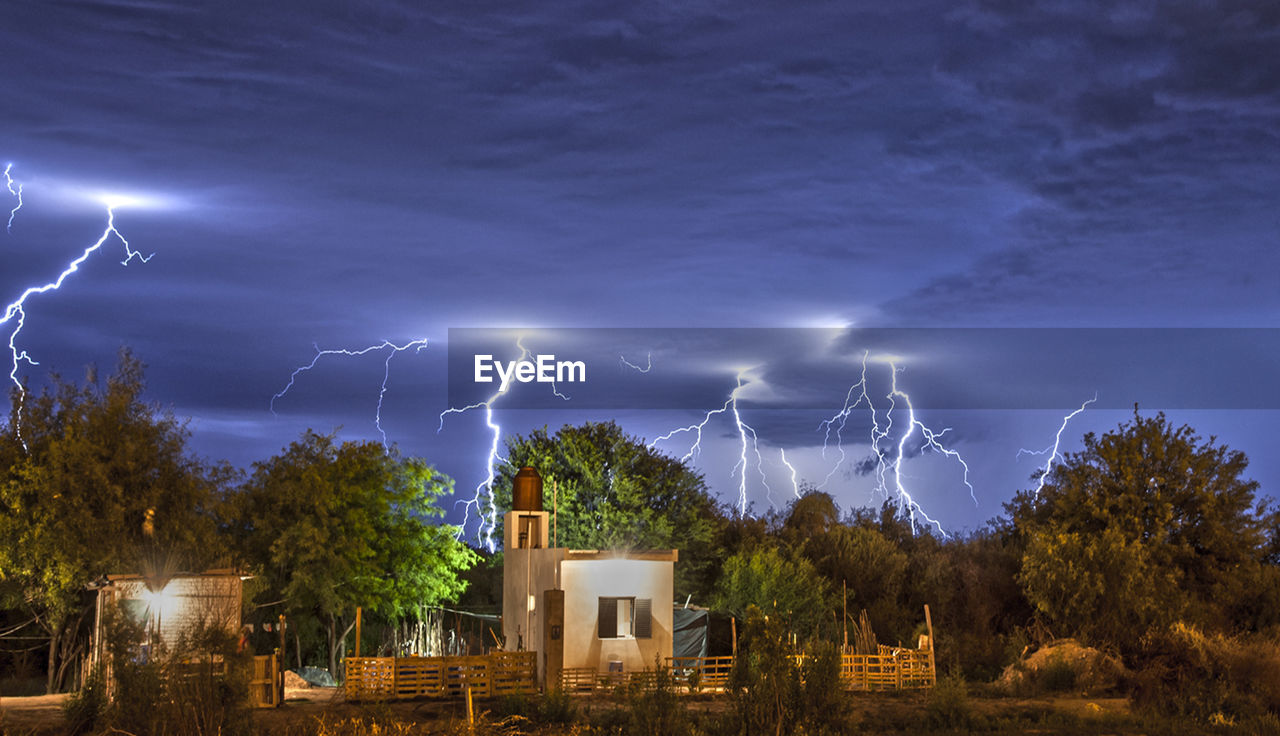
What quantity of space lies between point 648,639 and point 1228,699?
36.8 feet

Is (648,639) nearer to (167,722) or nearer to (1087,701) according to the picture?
(1087,701)

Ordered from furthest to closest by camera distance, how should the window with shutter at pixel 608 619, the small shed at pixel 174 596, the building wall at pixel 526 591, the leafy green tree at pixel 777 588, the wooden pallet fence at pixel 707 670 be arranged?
the leafy green tree at pixel 777 588, the building wall at pixel 526 591, the window with shutter at pixel 608 619, the wooden pallet fence at pixel 707 670, the small shed at pixel 174 596

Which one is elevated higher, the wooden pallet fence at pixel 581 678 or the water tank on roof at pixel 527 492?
the water tank on roof at pixel 527 492

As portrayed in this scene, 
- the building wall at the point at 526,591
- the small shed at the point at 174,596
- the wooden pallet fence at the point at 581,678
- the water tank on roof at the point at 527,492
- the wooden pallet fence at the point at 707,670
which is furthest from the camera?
the water tank on roof at the point at 527,492

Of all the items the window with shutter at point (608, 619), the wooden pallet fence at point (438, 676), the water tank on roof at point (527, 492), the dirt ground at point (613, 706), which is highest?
the water tank on roof at point (527, 492)

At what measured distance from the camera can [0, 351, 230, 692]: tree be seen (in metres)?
23.0

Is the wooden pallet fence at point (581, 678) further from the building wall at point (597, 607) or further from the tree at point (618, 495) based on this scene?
the tree at point (618, 495)

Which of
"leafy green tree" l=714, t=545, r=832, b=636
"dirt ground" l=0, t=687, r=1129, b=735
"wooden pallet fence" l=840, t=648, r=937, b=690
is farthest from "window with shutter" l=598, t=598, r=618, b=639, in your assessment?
"leafy green tree" l=714, t=545, r=832, b=636

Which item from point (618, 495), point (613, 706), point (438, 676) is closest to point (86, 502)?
point (438, 676)

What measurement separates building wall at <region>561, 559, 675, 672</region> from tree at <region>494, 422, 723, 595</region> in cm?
1099

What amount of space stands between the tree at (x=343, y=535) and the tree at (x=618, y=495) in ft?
15.7

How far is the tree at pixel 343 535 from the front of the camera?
28797 mm

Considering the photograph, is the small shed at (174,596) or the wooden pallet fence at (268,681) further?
the small shed at (174,596)

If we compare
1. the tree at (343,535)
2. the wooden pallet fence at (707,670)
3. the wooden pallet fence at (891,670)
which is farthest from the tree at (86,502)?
the wooden pallet fence at (891,670)
